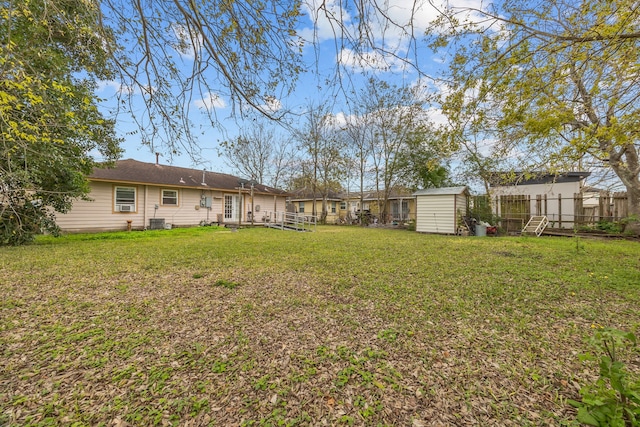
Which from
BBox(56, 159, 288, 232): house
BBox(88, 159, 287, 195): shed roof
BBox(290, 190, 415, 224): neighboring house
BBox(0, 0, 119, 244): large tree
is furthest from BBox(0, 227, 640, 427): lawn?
BBox(290, 190, 415, 224): neighboring house

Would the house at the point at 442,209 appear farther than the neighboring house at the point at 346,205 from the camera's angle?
No

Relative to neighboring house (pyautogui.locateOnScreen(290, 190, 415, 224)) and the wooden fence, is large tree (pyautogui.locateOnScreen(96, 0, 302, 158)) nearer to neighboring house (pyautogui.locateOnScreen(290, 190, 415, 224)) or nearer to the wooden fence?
the wooden fence

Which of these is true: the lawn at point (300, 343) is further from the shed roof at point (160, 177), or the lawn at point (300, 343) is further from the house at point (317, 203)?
the house at point (317, 203)

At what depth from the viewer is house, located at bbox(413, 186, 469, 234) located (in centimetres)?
1220

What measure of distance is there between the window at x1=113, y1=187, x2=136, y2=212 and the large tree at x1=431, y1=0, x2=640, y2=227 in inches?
547

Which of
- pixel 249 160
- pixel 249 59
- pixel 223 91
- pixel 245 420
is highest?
pixel 249 160

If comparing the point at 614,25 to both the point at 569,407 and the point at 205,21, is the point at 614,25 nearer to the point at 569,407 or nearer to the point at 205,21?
the point at 569,407

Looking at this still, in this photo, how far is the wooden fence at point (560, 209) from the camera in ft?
36.1

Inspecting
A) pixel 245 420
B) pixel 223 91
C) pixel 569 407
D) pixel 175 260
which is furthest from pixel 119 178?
pixel 569 407

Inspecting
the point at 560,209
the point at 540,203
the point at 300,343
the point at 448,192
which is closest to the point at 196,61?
the point at 300,343

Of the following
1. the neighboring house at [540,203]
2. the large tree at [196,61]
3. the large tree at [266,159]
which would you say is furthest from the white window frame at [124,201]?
the neighboring house at [540,203]

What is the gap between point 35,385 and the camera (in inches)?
75.0

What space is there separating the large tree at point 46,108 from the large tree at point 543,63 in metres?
4.14

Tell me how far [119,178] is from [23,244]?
5.00 m
